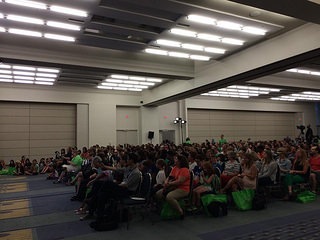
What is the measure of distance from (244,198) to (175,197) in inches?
60.8

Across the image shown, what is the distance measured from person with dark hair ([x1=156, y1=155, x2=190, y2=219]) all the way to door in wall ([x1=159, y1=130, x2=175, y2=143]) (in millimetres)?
11899

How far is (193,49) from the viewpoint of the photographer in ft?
26.3

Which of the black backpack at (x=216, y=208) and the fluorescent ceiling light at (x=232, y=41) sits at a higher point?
the fluorescent ceiling light at (x=232, y=41)

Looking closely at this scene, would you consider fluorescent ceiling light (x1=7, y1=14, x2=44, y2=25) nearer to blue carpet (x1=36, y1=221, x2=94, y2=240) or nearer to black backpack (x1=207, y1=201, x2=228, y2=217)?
blue carpet (x1=36, y1=221, x2=94, y2=240)

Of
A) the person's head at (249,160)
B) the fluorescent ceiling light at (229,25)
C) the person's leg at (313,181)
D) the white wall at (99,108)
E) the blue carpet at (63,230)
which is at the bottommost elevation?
the blue carpet at (63,230)

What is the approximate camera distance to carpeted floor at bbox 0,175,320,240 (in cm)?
389

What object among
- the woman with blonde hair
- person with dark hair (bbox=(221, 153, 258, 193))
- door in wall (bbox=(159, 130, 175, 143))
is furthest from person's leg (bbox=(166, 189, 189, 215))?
door in wall (bbox=(159, 130, 175, 143))

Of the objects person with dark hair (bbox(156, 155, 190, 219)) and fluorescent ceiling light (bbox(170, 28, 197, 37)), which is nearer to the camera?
person with dark hair (bbox(156, 155, 190, 219))

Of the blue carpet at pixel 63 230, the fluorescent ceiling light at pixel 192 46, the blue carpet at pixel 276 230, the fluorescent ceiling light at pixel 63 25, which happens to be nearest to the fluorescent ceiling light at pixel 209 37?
the fluorescent ceiling light at pixel 192 46

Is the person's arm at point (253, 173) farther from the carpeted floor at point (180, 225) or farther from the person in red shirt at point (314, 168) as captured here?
the person in red shirt at point (314, 168)

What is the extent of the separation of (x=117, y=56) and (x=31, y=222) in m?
5.87

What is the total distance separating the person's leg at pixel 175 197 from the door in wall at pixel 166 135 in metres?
12.1

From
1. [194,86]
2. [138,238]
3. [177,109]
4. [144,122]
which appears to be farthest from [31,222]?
[177,109]

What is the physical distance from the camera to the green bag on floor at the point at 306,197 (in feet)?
18.7
